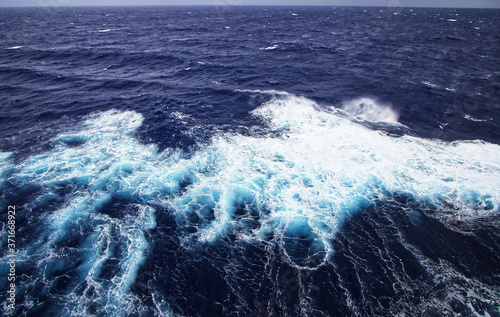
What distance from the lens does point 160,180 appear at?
18.7 metres

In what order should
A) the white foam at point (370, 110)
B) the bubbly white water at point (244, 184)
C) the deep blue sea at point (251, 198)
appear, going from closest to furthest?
the deep blue sea at point (251, 198) < the bubbly white water at point (244, 184) < the white foam at point (370, 110)

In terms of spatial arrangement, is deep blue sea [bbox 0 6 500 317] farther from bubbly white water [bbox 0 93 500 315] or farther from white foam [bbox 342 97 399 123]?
white foam [bbox 342 97 399 123]

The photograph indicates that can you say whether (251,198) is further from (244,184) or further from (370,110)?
(370,110)

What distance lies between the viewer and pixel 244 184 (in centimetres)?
1852

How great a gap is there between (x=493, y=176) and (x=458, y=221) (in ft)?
23.3

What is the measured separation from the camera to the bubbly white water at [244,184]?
1427 cm

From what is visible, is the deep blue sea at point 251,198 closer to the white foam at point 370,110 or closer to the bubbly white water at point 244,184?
the bubbly white water at point 244,184

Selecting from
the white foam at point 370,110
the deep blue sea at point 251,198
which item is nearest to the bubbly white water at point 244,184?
the deep blue sea at point 251,198

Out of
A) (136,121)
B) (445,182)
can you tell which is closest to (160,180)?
(136,121)

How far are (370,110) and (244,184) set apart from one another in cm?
2074

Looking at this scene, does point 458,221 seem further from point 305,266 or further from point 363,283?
point 305,266

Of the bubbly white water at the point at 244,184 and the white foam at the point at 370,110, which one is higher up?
the white foam at the point at 370,110

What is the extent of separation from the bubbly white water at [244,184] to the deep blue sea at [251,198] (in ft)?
0.37

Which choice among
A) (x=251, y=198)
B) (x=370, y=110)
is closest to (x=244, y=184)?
(x=251, y=198)
